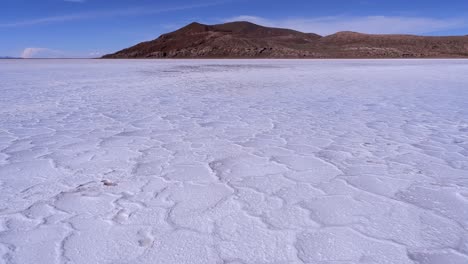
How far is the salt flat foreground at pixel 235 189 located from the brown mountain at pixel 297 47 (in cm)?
3897

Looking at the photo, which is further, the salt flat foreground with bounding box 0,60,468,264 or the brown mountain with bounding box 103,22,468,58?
the brown mountain with bounding box 103,22,468,58

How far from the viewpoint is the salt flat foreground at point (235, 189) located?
1.60 m

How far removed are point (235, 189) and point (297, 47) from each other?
48162mm

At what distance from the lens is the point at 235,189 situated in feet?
7.39

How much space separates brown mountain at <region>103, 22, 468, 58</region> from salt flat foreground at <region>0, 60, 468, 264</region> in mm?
38970

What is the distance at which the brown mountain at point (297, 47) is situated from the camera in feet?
140

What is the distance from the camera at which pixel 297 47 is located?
160ft

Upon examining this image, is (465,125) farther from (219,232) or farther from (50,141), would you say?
(50,141)

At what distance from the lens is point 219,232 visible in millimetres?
1728

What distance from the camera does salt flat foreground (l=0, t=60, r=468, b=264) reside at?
63.1 inches

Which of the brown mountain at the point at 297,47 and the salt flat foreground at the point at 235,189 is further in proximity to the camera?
the brown mountain at the point at 297,47

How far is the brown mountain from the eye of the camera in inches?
1674

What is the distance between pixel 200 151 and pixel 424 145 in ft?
5.68

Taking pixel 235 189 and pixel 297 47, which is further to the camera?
pixel 297 47
